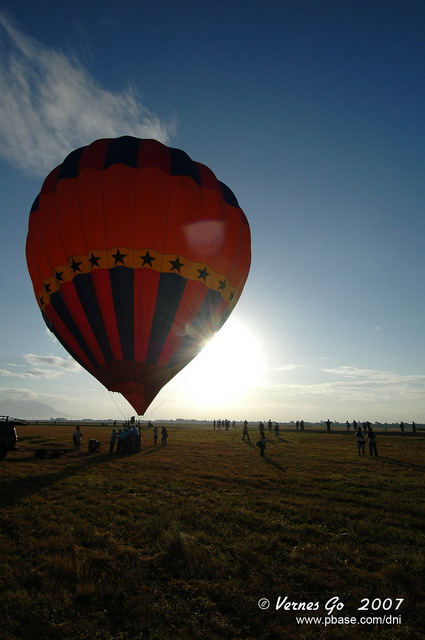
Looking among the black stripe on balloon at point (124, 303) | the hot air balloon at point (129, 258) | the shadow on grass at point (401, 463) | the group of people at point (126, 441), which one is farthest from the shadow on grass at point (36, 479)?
the shadow on grass at point (401, 463)

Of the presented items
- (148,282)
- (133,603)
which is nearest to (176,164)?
(148,282)

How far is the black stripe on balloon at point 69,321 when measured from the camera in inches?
745

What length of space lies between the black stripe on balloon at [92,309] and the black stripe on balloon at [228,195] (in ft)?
31.3

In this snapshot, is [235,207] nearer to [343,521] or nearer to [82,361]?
[82,361]

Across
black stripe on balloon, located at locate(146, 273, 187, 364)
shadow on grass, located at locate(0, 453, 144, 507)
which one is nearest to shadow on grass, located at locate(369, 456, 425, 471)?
black stripe on balloon, located at locate(146, 273, 187, 364)

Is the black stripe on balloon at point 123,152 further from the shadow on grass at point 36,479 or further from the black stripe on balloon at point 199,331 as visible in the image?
the shadow on grass at point 36,479

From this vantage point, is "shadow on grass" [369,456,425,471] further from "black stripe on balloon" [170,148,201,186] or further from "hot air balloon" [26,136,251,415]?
"black stripe on balloon" [170,148,201,186]

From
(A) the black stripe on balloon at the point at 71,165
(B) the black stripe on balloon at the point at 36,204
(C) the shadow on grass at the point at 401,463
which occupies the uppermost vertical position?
(A) the black stripe on balloon at the point at 71,165

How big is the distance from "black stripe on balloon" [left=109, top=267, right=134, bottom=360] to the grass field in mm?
6692

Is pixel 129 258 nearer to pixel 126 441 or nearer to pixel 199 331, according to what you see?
pixel 199 331

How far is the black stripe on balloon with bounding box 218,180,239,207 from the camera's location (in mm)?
21583

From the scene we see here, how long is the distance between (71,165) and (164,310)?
9.56m

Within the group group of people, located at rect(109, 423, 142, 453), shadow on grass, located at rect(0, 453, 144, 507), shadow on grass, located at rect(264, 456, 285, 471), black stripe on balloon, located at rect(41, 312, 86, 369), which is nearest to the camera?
shadow on grass, located at rect(0, 453, 144, 507)

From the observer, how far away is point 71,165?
19.3 meters
